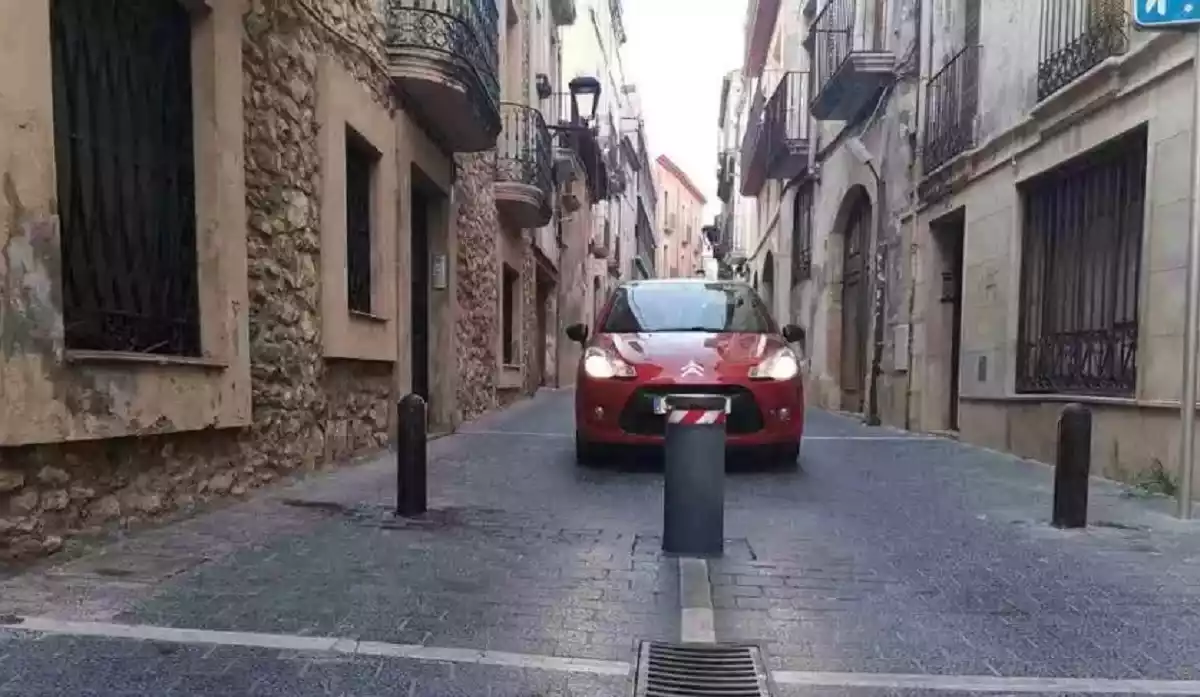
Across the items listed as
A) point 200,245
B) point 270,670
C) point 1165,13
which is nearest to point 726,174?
point 1165,13

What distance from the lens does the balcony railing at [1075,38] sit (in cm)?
646

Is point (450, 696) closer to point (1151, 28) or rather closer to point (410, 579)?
point (410, 579)

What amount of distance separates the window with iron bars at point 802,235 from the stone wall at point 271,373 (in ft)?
39.4

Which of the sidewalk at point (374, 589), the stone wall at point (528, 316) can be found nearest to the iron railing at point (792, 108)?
the stone wall at point (528, 316)

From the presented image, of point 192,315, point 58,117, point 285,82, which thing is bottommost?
point 192,315

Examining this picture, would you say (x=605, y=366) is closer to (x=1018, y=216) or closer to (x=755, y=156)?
(x=1018, y=216)

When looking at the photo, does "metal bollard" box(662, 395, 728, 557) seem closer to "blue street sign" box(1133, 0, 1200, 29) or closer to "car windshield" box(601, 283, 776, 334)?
"car windshield" box(601, 283, 776, 334)

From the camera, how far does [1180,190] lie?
226 inches

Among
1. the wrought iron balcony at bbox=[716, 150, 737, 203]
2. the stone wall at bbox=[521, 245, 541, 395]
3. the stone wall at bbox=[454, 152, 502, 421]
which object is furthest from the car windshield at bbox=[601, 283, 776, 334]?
the wrought iron balcony at bbox=[716, 150, 737, 203]

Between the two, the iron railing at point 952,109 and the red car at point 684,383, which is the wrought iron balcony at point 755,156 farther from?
the red car at point 684,383

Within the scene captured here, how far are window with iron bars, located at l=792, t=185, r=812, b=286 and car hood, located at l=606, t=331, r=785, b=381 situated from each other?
36.0 ft

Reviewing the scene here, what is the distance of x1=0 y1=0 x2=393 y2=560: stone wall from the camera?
3.95 m

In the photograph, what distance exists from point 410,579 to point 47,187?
2232 millimetres

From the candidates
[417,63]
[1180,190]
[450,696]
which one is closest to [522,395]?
[417,63]
